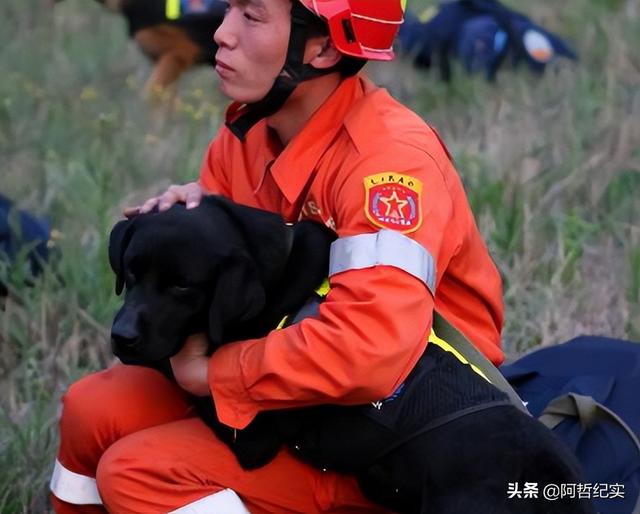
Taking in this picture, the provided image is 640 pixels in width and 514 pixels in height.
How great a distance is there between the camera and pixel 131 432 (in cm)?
307

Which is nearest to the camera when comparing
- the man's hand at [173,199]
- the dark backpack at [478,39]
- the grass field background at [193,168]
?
the man's hand at [173,199]

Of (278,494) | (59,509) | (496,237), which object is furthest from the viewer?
(496,237)

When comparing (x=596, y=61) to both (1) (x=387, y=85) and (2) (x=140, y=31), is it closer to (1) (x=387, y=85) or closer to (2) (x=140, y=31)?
(1) (x=387, y=85)

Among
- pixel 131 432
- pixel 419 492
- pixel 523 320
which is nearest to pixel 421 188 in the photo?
pixel 419 492

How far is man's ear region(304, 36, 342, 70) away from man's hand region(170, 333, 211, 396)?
0.66m

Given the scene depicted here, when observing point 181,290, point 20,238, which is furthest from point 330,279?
point 20,238

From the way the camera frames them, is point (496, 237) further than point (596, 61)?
No

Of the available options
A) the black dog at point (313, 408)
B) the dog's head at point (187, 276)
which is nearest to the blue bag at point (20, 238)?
the black dog at point (313, 408)

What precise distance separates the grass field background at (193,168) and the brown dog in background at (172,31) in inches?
4.4

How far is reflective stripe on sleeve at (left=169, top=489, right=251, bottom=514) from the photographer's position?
286cm

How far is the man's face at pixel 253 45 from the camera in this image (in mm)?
3020

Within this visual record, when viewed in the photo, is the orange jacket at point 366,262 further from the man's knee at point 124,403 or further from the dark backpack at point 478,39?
the dark backpack at point 478,39

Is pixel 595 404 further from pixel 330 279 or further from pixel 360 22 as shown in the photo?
pixel 360 22

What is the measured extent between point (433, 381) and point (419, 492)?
0.22 metres
